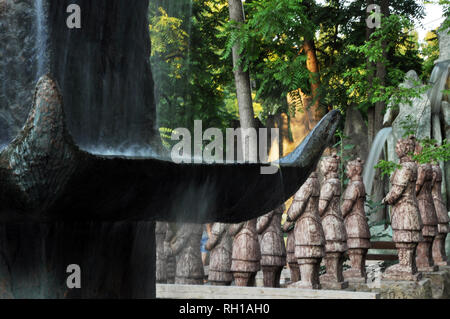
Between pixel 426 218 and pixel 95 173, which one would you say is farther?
pixel 426 218

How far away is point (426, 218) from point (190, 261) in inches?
144

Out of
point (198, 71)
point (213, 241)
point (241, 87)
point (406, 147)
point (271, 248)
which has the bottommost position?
point (271, 248)

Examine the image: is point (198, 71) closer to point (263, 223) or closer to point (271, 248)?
point (263, 223)

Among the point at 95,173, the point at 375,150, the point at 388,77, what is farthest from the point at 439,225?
the point at 95,173

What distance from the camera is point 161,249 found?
888cm

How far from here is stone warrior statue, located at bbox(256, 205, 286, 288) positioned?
25.1ft

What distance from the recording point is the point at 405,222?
8117mm

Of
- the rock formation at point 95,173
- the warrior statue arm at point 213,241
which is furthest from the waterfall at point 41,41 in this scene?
the warrior statue arm at point 213,241

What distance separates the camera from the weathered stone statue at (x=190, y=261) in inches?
320

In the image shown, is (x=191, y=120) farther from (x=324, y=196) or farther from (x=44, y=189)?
(x=44, y=189)

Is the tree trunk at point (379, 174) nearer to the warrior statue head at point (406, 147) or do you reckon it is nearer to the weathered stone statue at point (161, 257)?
the warrior statue head at point (406, 147)

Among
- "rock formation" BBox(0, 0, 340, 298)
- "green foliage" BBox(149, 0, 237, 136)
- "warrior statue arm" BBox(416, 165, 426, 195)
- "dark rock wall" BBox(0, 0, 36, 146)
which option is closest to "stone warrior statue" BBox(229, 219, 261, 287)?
"warrior statue arm" BBox(416, 165, 426, 195)

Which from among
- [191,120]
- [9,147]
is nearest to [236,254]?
[9,147]
